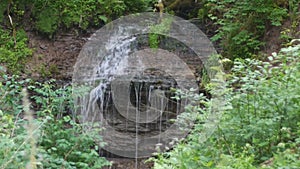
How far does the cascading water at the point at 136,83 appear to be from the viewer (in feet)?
21.5

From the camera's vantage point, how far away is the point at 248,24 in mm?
6184

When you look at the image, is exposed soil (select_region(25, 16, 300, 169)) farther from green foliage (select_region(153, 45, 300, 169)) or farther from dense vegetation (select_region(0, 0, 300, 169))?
green foliage (select_region(153, 45, 300, 169))

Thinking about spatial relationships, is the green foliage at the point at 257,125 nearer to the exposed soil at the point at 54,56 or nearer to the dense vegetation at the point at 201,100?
the dense vegetation at the point at 201,100

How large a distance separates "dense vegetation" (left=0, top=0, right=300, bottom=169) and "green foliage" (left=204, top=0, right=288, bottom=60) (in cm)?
2

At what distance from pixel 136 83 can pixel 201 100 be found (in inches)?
146

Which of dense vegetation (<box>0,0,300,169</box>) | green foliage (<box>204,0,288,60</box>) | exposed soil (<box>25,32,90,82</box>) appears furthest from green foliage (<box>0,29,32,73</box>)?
green foliage (<box>204,0,288,60</box>)

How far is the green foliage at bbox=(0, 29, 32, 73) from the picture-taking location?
7.09 metres

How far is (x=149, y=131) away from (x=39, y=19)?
338 centimetres

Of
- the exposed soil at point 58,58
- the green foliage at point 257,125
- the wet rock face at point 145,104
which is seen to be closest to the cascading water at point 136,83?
the wet rock face at point 145,104

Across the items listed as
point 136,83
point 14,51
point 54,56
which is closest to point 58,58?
point 54,56

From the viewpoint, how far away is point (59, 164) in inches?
134

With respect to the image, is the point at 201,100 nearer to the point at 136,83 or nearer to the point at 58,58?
the point at 136,83

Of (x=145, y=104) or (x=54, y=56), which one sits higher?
(x=54, y=56)

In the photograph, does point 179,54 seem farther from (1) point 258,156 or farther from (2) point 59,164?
(1) point 258,156
